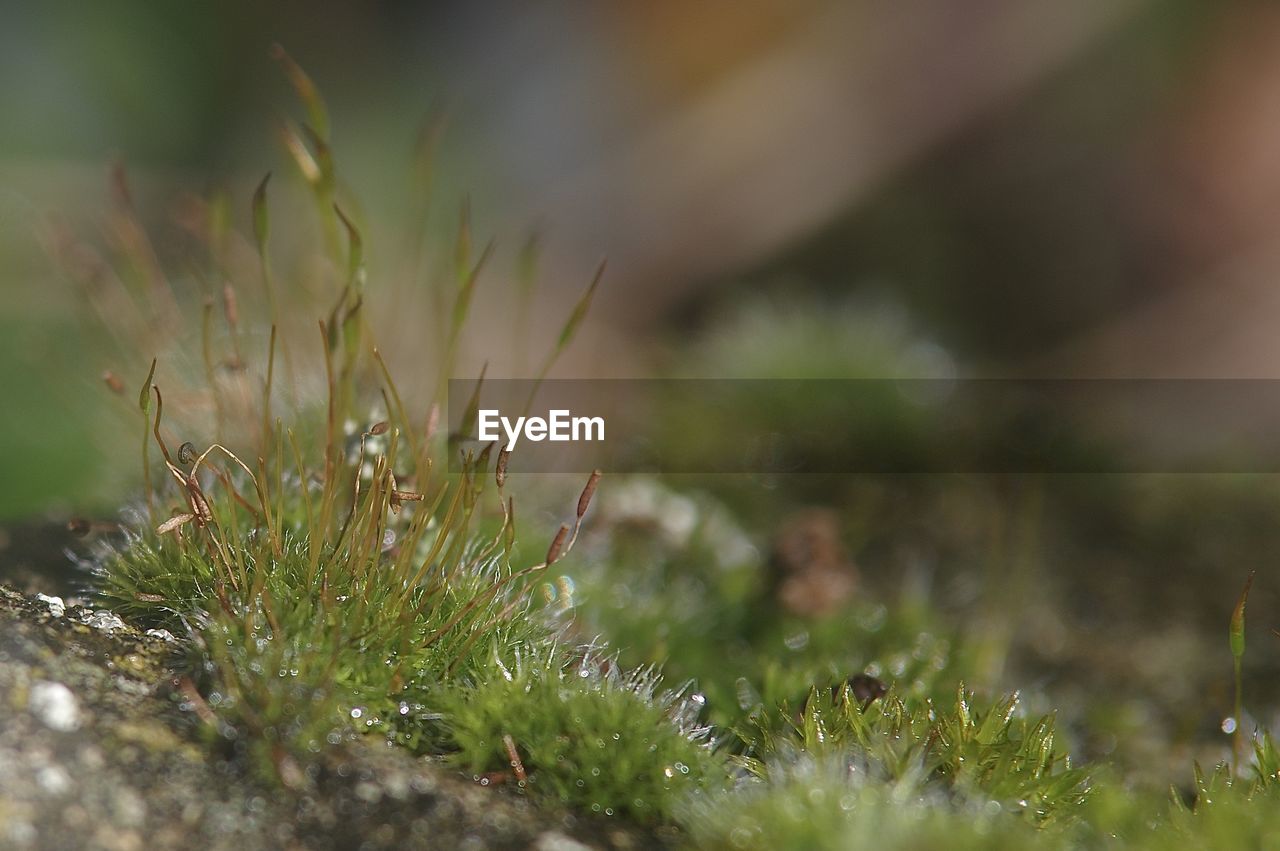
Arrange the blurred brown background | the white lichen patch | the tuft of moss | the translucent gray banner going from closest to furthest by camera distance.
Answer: the white lichen patch
the tuft of moss
the translucent gray banner
the blurred brown background

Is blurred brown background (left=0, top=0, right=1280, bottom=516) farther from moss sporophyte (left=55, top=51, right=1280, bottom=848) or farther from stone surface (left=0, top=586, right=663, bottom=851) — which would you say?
stone surface (left=0, top=586, right=663, bottom=851)

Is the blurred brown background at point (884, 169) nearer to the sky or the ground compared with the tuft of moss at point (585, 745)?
nearer to the sky

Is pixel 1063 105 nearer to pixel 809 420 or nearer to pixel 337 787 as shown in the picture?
pixel 809 420

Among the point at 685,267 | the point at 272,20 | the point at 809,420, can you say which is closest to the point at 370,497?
the point at 809,420

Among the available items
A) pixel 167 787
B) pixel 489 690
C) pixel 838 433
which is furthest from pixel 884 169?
pixel 167 787

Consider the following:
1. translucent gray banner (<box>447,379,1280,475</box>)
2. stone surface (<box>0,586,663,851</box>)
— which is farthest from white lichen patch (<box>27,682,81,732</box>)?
translucent gray banner (<box>447,379,1280,475</box>)

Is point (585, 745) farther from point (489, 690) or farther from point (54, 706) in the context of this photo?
point (54, 706)

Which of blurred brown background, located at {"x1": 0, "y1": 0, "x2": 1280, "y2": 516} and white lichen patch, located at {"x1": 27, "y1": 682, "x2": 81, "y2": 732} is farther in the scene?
blurred brown background, located at {"x1": 0, "y1": 0, "x2": 1280, "y2": 516}

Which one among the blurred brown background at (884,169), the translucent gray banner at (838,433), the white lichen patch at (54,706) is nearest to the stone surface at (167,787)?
the white lichen patch at (54,706)

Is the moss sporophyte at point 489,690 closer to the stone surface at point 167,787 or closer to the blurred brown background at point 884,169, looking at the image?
the stone surface at point 167,787
